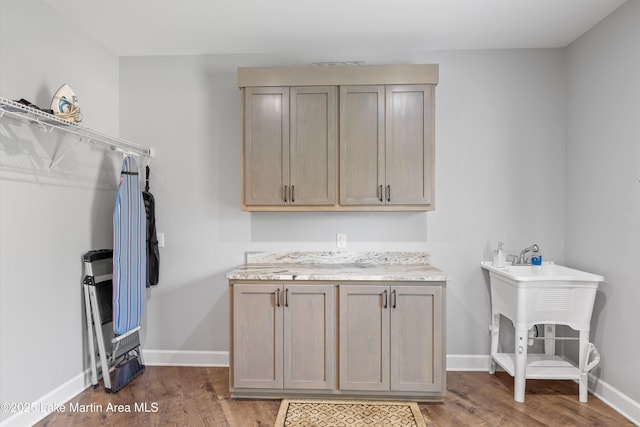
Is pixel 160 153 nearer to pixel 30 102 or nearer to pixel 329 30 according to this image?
pixel 30 102

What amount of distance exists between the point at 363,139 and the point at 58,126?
2.03 metres

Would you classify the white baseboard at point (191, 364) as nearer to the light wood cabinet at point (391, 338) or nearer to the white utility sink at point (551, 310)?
the white utility sink at point (551, 310)

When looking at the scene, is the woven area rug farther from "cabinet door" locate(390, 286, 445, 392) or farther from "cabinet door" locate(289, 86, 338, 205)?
"cabinet door" locate(289, 86, 338, 205)

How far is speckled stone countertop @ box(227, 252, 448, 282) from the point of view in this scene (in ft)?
8.39

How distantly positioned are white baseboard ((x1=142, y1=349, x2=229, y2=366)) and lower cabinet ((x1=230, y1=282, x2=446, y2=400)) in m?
0.67

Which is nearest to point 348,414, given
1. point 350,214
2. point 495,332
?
point 495,332

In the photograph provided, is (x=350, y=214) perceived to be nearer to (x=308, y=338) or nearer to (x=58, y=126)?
(x=308, y=338)

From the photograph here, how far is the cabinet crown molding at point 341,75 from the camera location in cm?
281

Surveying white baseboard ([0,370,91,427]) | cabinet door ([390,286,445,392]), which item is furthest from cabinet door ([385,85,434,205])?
white baseboard ([0,370,91,427])

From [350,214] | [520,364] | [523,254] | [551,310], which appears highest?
[350,214]

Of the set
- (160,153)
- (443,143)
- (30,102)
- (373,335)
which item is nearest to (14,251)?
(30,102)

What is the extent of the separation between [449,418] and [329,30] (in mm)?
2830

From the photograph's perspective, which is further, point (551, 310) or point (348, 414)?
point (551, 310)

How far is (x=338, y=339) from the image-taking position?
8.48 ft
